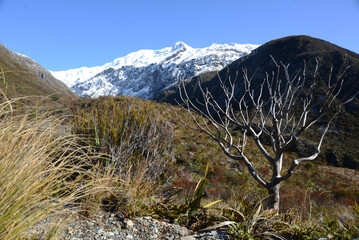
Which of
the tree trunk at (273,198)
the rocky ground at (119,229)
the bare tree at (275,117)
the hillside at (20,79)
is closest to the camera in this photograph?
the rocky ground at (119,229)

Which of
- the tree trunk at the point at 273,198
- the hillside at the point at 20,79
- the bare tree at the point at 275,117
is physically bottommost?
the tree trunk at the point at 273,198

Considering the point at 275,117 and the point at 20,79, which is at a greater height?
the point at 20,79

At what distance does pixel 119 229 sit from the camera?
2.19 m

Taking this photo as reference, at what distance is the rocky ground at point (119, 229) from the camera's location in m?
2.02

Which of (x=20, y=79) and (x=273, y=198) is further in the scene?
(x=20, y=79)

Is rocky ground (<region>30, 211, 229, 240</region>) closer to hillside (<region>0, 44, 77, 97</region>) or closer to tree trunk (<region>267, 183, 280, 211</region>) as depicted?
tree trunk (<region>267, 183, 280, 211</region>)

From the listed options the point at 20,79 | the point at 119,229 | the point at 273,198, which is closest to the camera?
the point at 119,229

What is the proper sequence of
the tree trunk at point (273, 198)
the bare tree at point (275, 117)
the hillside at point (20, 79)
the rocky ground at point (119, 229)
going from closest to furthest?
the rocky ground at point (119, 229) → the hillside at point (20, 79) → the bare tree at point (275, 117) → the tree trunk at point (273, 198)

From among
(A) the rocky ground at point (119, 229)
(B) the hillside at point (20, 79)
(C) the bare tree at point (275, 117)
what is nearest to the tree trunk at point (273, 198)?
(C) the bare tree at point (275, 117)

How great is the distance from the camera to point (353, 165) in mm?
24891

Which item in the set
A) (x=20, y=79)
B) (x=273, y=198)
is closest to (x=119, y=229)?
(x=273, y=198)

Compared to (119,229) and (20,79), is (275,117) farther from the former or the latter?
(20,79)

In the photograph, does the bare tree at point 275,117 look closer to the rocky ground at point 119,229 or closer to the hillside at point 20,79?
the rocky ground at point 119,229

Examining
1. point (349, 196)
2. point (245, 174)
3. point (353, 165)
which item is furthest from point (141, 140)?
point (353, 165)
